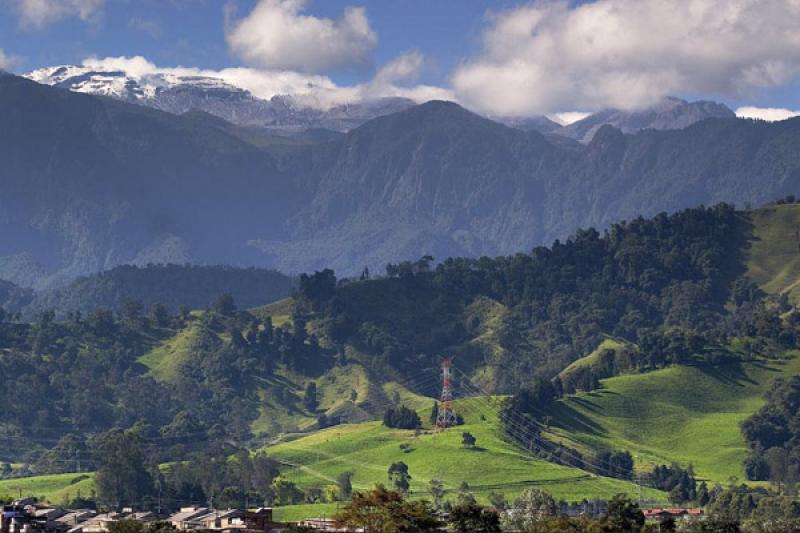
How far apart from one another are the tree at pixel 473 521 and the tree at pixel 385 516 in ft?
6.20

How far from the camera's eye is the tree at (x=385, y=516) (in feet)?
459

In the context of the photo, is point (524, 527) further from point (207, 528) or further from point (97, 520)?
point (97, 520)

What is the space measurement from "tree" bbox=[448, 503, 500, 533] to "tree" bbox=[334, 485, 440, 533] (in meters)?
1.89

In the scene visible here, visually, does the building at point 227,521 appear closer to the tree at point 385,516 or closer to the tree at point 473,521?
the tree at point 385,516

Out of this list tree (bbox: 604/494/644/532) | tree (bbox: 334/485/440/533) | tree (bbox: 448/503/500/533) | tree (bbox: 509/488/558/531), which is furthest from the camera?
tree (bbox: 509/488/558/531)

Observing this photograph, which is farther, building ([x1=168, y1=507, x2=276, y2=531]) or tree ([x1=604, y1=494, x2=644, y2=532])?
building ([x1=168, y1=507, x2=276, y2=531])

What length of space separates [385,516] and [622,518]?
2182 centimetres

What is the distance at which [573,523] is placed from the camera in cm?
14125

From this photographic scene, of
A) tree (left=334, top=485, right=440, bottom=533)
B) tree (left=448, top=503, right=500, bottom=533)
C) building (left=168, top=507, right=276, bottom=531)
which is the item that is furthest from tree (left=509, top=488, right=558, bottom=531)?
building (left=168, top=507, right=276, bottom=531)

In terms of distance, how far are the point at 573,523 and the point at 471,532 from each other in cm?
804

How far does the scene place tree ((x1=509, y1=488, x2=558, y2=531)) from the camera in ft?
513

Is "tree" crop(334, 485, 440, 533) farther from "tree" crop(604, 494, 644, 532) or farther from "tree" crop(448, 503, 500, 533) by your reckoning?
"tree" crop(604, 494, 644, 532)

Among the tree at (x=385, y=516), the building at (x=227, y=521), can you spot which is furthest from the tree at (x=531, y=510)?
the building at (x=227, y=521)

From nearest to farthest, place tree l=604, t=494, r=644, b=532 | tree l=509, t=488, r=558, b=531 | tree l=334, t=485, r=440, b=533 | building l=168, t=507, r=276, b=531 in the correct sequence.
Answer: tree l=334, t=485, r=440, b=533
tree l=604, t=494, r=644, b=532
tree l=509, t=488, r=558, b=531
building l=168, t=507, r=276, b=531
